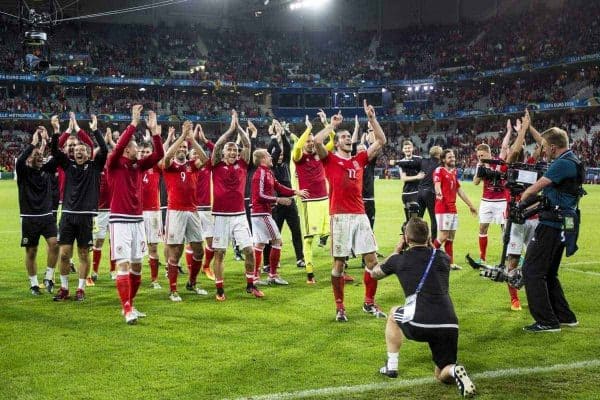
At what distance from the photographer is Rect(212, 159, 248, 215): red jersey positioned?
10.0 metres

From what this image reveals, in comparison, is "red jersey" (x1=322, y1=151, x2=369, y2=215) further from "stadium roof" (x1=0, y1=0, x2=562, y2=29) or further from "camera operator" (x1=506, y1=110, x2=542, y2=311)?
"stadium roof" (x1=0, y1=0, x2=562, y2=29)

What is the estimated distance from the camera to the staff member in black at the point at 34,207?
10.4 meters

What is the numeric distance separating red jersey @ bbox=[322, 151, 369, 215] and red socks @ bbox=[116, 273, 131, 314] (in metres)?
2.85

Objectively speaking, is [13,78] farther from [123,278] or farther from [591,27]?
[123,278]

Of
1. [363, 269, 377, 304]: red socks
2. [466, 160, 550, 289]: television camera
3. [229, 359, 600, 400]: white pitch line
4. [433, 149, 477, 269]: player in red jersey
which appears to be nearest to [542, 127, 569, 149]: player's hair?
[466, 160, 550, 289]: television camera

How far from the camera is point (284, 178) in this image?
13109 millimetres

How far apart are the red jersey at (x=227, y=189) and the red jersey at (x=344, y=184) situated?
75.8 inches

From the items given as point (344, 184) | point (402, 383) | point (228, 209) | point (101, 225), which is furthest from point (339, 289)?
point (101, 225)

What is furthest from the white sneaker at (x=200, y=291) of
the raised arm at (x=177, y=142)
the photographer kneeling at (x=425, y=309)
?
the photographer kneeling at (x=425, y=309)

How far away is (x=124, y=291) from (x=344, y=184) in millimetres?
3202

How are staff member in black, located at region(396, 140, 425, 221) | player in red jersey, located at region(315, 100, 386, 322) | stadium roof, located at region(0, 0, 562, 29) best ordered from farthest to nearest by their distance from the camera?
stadium roof, located at region(0, 0, 562, 29)
staff member in black, located at region(396, 140, 425, 221)
player in red jersey, located at region(315, 100, 386, 322)

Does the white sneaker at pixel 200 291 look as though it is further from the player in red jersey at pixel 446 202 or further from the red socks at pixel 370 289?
the player in red jersey at pixel 446 202

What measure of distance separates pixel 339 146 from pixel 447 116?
2226 inches

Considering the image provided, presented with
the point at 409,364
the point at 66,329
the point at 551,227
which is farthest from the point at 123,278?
the point at 551,227
